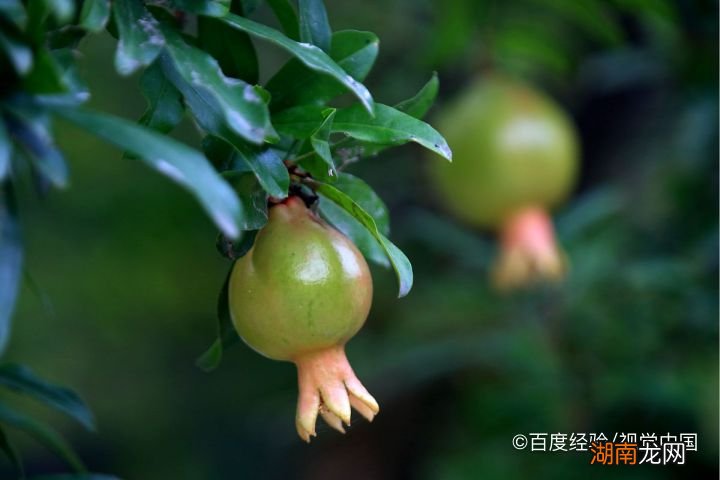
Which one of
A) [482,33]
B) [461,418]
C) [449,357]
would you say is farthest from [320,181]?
[461,418]

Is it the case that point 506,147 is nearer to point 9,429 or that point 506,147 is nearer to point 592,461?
point 592,461

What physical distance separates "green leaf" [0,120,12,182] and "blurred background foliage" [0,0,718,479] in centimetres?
98

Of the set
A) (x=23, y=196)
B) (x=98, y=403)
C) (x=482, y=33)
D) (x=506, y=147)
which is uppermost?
(x=482, y=33)

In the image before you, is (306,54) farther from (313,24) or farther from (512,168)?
(512,168)

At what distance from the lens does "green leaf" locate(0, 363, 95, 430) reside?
706mm

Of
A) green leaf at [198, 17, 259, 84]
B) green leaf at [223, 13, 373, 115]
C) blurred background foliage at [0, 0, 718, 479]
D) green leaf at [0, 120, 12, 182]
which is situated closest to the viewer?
green leaf at [0, 120, 12, 182]

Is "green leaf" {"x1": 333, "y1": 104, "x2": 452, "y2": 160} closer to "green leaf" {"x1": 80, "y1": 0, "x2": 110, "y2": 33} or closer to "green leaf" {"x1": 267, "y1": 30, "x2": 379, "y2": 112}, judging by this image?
"green leaf" {"x1": 267, "y1": 30, "x2": 379, "y2": 112}

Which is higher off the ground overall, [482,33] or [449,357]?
[482,33]

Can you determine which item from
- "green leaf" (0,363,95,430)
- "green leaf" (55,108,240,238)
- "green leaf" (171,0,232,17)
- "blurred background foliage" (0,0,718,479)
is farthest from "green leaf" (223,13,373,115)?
"blurred background foliage" (0,0,718,479)

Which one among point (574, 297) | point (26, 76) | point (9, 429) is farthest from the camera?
point (9, 429)

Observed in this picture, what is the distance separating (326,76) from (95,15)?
190 mm

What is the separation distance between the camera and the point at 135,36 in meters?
0.52

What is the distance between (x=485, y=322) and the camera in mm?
1666

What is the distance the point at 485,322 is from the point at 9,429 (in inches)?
37.7
